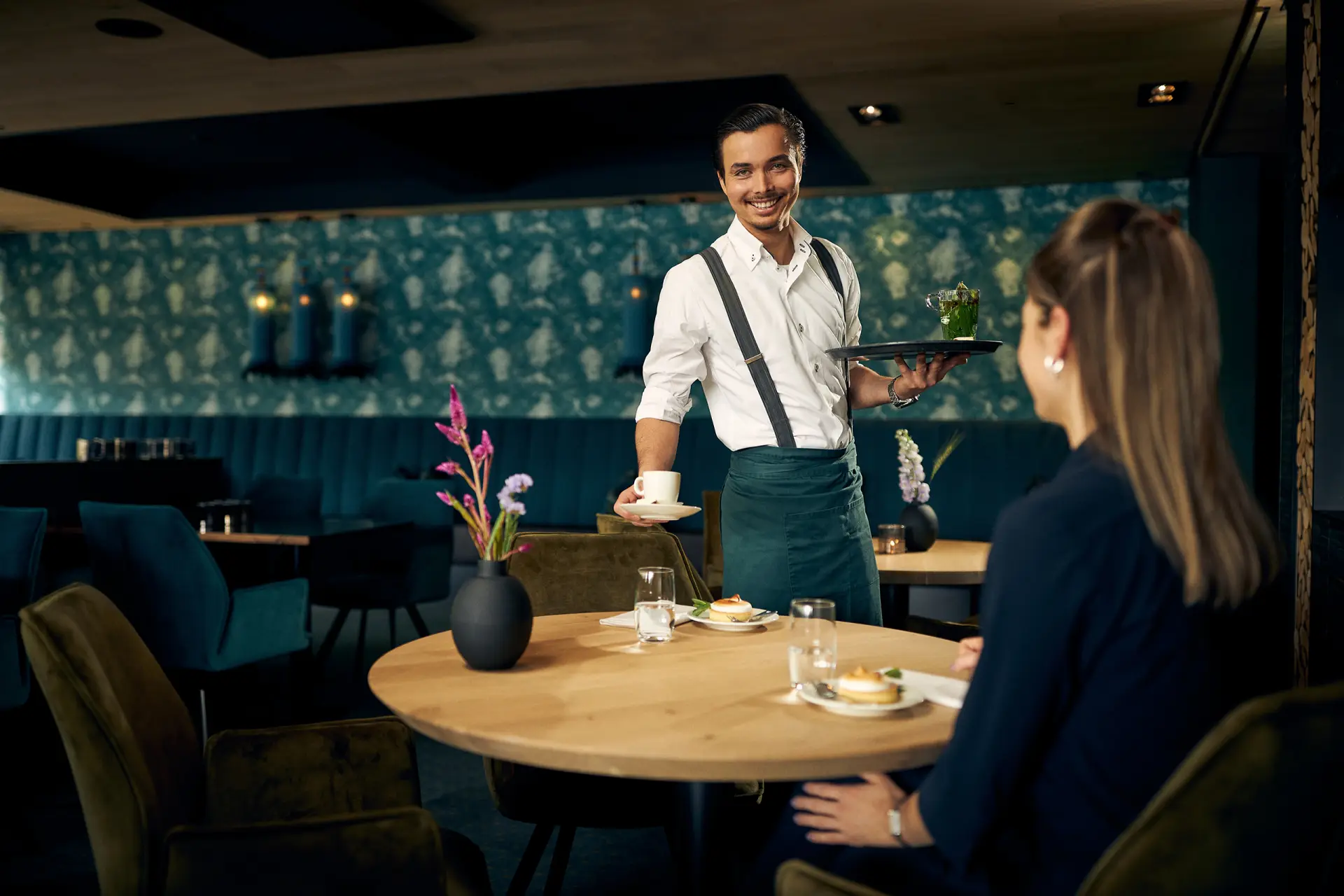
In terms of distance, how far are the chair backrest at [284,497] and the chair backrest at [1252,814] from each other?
4.83m

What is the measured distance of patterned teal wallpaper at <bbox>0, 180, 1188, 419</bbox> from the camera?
684 cm

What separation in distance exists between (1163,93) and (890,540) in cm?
272

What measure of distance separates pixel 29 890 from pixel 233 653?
3.09ft

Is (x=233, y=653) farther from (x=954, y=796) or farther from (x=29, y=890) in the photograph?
(x=954, y=796)

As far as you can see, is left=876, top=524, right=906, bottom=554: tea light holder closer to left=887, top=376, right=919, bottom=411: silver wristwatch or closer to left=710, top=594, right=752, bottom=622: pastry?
left=887, top=376, right=919, bottom=411: silver wristwatch

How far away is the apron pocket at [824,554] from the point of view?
215 centimetres

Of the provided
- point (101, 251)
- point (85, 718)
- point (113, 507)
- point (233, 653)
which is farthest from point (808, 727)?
point (101, 251)

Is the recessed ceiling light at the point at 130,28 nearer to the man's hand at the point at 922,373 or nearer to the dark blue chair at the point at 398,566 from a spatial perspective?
the dark blue chair at the point at 398,566

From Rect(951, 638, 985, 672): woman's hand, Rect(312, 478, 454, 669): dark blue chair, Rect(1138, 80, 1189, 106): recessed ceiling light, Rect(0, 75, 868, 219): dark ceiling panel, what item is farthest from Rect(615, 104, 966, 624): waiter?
Rect(0, 75, 868, 219): dark ceiling panel

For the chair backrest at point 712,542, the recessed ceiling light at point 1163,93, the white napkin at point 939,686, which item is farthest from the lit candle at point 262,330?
the white napkin at point 939,686

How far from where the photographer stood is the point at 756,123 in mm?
2164

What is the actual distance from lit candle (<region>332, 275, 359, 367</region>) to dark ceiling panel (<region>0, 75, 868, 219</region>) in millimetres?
680

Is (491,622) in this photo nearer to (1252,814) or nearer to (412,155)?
(1252,814)

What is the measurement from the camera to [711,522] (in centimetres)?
475
